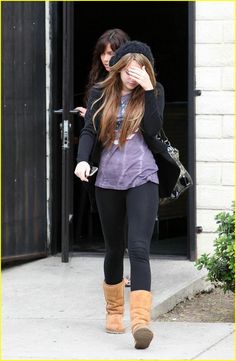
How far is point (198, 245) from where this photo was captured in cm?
714

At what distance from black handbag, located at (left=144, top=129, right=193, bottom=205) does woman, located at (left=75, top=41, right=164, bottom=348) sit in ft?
0.26

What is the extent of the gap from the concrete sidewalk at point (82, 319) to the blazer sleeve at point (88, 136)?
111 cm

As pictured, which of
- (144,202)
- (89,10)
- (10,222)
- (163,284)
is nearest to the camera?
(144,202)

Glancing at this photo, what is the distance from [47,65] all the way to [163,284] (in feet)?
7.47

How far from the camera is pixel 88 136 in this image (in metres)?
5.00

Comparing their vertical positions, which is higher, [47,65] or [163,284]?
[47,65]

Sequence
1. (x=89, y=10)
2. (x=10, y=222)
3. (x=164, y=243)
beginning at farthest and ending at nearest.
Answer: (x=89, y=10) → (x=164, y=243) → (x=10, y=222)

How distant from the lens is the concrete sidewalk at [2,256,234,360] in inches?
189

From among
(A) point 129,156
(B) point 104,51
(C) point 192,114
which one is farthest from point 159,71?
(A) point 129,156

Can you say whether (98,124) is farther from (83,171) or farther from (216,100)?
(216,100)

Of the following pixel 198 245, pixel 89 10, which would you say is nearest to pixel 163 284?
pixel 198 245

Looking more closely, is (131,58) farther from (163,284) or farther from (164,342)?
(163,284)

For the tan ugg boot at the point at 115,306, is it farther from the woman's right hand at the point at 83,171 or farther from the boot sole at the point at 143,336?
the woman's right hand at the point at 83,171

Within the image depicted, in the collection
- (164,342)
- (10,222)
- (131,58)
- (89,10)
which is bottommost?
(164,342)
